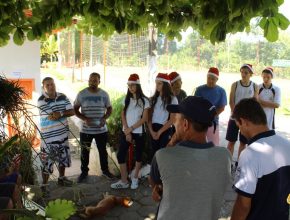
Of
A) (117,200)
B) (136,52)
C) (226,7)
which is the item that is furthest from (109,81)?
(226,7)

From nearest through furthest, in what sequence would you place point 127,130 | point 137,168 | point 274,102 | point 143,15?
point 143,15 < point 127,130 < point 137,168 < point 274,102

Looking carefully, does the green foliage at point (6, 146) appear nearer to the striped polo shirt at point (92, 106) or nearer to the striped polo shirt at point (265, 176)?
the striped polo shirt at point (265, 176)

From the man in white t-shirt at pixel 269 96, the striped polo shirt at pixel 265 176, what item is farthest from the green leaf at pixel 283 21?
the man in white t-shirt at pixel 269 96

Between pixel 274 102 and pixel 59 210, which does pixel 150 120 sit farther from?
pixel 59 210

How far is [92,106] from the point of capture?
5.89m

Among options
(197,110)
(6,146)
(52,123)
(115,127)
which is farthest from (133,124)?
(6,146)

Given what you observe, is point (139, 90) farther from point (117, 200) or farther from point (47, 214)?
point (47, 214)

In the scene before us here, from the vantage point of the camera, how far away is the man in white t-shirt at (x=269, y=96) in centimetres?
629

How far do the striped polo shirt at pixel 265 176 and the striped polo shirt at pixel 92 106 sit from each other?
12.5ft

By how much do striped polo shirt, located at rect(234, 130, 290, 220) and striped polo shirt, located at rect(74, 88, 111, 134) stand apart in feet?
12.5

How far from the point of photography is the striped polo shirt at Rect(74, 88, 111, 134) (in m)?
5.88

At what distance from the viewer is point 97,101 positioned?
590cm

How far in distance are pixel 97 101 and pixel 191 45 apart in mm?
16659

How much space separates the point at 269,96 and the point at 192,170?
4782 millimetres
